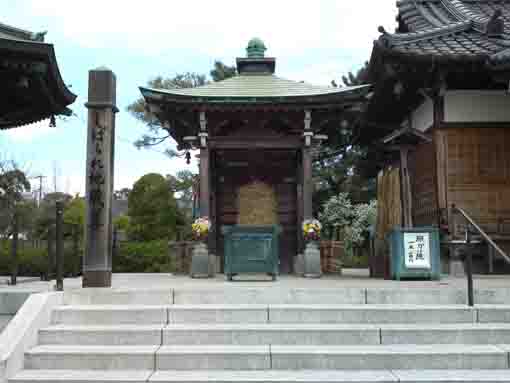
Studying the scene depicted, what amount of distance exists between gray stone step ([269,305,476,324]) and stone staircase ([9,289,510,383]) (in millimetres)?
11

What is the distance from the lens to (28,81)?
8.27 metres

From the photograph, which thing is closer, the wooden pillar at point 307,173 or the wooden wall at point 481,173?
the wooden wall at point 481,173

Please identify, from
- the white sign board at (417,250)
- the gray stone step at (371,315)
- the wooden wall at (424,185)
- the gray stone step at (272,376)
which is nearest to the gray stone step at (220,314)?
the gray stone step at (371,315)

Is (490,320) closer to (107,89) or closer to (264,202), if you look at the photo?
(107,89)

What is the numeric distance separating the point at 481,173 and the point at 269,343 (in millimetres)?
6776

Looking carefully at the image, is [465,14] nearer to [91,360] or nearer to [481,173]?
[481,173]

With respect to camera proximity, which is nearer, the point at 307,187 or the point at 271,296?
the point at 271,296

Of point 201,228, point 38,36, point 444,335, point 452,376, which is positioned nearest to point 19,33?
point 38,36

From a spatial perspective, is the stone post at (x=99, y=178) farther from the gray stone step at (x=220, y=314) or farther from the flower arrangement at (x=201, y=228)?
the flower arrangement at (x=201, y=228)

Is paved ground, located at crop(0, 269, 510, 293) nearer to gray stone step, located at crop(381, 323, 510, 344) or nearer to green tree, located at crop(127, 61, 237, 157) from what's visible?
gray stone step, located at crop(381, 323, 510, 344)

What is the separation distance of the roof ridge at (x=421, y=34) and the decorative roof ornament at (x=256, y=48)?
3.71m

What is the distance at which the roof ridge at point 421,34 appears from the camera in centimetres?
948

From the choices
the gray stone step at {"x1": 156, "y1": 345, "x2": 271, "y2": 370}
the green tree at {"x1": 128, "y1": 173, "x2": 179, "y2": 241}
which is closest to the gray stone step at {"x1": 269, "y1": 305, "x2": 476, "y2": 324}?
the gray stone step at {"x1": 156, "y1": 345, "x2": 271, "y2": 370}

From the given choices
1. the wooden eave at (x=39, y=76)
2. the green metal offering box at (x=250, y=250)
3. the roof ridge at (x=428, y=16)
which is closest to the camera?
the wooden eave at (x=39, y=76)
